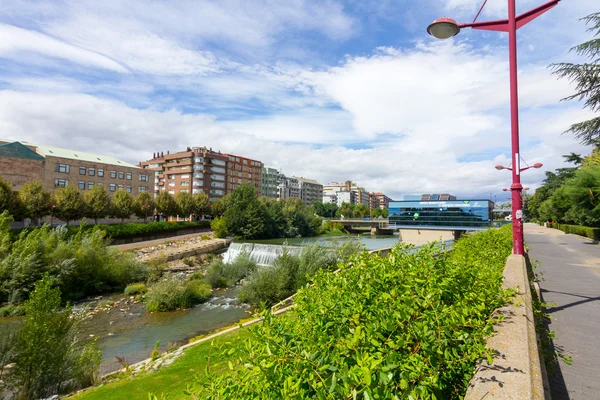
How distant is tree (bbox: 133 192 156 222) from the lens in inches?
1875

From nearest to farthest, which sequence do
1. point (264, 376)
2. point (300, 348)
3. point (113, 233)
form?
point (264, 376), point (300, 348), point (113, 233)

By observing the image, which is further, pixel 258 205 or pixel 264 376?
pixel 258 205

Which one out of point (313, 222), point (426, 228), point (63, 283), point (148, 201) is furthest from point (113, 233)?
point (426, 228)

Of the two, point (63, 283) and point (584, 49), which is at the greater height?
point (584, 49)

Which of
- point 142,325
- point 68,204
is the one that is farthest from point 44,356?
point 68,204

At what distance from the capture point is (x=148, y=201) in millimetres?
50781

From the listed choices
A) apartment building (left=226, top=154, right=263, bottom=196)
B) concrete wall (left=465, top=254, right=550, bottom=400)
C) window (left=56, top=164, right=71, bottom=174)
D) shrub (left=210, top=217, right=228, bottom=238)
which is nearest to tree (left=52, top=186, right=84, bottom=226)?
Result: window (left=56, top=164, right=71, bottom=174)

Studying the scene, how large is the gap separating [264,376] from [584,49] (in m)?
24.9

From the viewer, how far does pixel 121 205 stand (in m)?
44.8

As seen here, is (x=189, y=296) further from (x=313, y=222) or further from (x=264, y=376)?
(x=313, y=222)

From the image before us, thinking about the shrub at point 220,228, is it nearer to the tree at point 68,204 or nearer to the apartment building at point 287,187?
the tree at point 68,204

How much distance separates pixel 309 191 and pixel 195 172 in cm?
7743

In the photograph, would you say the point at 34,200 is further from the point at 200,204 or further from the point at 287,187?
the point at 287,187

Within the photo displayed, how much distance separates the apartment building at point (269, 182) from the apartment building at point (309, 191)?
1060 inches
